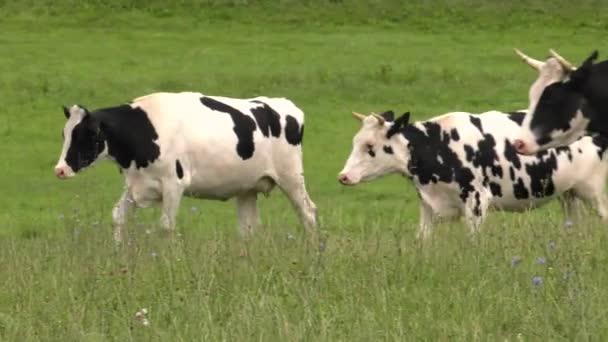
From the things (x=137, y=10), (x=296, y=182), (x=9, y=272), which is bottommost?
(x=137, y=10)

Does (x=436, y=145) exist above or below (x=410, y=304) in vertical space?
below

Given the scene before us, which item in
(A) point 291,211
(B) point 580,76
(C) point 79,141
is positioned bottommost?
(A) point 291,211

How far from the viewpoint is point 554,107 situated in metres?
10.4

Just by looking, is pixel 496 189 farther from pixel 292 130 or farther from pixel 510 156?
pixel 292 130

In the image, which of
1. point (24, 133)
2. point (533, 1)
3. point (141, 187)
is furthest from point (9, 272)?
point (533, 1)

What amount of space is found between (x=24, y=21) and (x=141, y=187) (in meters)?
21.7

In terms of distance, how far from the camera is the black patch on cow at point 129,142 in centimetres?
1391

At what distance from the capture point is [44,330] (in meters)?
7.49

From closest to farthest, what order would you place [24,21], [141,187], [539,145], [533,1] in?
[539,145], [141,187], [24,21], [533,1]

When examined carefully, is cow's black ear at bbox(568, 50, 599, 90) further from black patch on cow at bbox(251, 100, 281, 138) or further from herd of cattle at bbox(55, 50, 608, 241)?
black patch on cow at bbox(251, 100, 281, 138)

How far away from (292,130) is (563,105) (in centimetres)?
526

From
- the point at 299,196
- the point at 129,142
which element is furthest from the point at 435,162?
the point at 129,142

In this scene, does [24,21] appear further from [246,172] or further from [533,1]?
[246,172]

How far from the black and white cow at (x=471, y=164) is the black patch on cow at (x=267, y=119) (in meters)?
1.04
